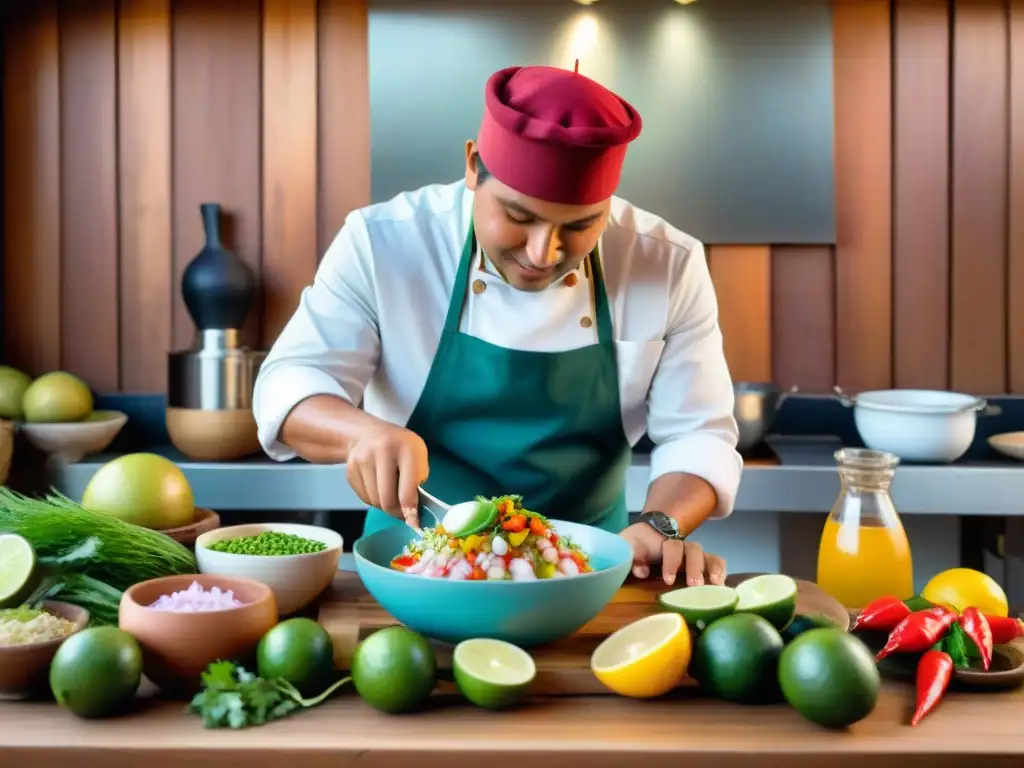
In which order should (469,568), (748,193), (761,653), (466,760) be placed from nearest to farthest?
(466,760) → (761,653) → (469,568) → (748,193)

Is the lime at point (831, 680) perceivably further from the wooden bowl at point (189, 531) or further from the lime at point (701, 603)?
the wooden bowl at point (189, 531)

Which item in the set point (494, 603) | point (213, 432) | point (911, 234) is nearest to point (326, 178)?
point (213, 432)

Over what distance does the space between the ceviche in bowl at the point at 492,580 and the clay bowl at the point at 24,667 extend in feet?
1.22

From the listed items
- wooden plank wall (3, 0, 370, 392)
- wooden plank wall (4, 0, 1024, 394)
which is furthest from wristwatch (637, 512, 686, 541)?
wooden plank wall (3, 0, 370, 392)

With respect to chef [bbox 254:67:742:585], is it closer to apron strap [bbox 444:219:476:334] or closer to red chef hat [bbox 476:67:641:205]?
apron strap [bbox 444:219:476:334]

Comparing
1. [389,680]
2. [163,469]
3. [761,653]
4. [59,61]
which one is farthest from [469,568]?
[59,61]

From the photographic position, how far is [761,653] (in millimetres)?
1167

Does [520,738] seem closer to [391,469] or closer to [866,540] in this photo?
[391,469]

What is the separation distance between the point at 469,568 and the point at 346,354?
0.75 metres

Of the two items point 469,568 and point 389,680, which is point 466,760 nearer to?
point 389,680

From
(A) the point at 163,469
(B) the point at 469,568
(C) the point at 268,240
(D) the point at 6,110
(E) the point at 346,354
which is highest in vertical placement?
(D) the point at 6,110

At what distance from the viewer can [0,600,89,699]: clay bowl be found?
114 centimetres

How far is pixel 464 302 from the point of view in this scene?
2033mm

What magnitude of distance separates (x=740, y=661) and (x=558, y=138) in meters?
0.79
